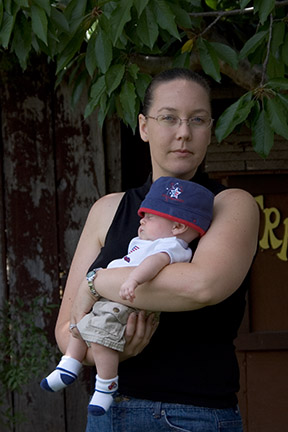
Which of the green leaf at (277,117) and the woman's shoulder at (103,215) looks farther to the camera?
the green leaf at (277,117)

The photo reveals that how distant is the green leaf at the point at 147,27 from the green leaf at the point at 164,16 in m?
0.02

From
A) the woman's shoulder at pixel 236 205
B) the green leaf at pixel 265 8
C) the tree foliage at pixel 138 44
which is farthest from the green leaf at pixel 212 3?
the woman's shoulder at pixel 236 205

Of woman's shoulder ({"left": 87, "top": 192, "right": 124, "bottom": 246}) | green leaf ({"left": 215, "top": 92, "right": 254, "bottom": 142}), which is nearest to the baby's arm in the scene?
woman's shoulder ({"left": 87, "top": 192, "right": 124, "bottom": 246})

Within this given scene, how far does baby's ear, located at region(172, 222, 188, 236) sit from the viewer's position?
1.88 meters

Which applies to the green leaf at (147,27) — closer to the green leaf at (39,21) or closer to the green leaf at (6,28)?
the green leaf at (39,21)

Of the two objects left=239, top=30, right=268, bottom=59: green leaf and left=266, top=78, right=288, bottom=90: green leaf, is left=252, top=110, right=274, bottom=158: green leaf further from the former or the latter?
left=239, top=30, right=268, bottom=59: green leaf

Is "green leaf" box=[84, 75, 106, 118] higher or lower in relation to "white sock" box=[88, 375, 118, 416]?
higher

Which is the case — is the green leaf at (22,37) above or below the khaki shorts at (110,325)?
above

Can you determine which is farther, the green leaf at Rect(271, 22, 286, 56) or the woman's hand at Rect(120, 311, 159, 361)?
the green leaf at Rect(271, 22, 286, 56)

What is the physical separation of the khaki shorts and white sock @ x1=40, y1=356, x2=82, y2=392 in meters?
0.15

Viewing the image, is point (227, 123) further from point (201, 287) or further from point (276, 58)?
point (201, 287)

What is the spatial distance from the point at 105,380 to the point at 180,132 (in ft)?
2.31

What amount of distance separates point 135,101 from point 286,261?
5.00 ft

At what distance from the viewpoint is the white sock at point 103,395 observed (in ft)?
6.02
